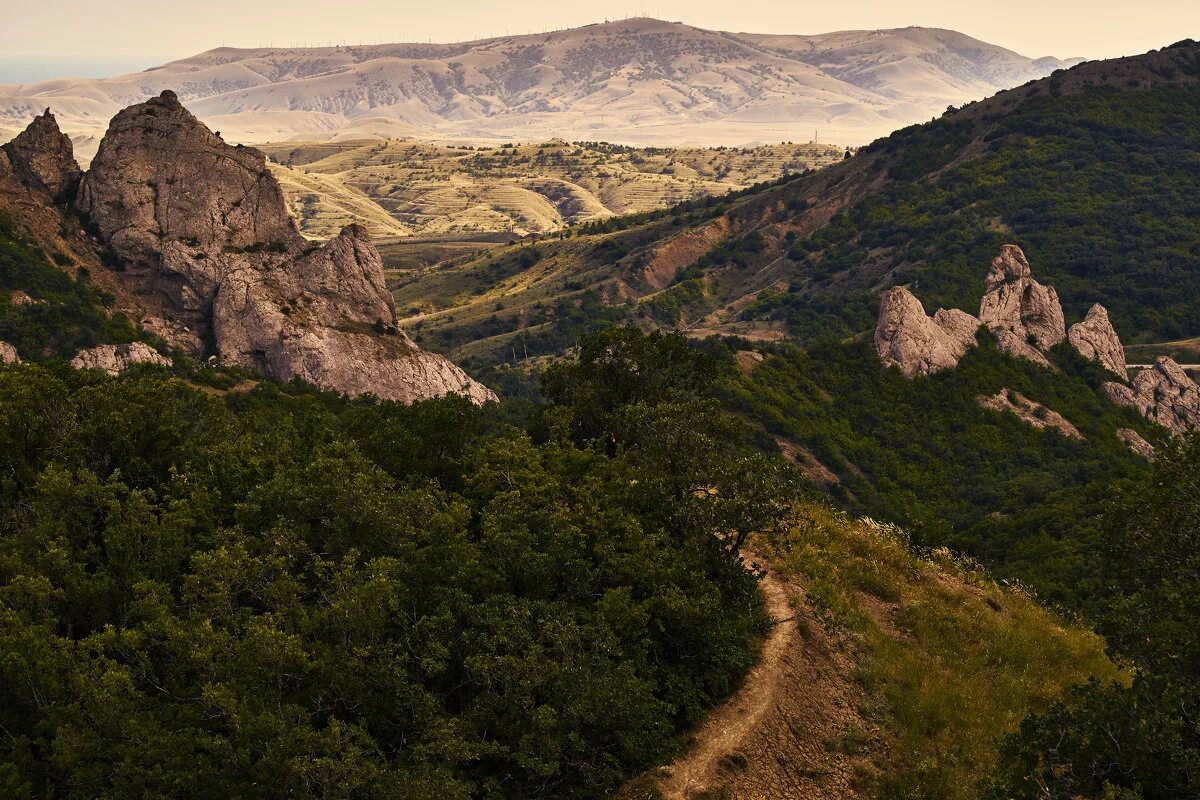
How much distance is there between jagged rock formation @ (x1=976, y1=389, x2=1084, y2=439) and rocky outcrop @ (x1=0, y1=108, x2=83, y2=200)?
350ft

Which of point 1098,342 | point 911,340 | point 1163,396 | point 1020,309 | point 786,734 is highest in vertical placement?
point 1020,309

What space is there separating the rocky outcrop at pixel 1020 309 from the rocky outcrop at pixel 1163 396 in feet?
34.1

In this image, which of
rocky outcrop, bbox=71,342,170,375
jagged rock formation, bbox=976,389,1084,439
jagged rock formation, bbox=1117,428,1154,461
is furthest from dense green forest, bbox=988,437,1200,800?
jagged rock formation, bbox=1117,428,1154,461

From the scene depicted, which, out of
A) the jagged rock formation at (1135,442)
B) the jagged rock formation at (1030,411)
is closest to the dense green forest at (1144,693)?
the jagged rock formation at (1030,411)

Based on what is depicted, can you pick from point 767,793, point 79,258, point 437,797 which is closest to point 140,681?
point 437,797

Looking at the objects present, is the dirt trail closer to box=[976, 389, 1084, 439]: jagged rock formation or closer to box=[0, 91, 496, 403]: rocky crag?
box=[0, 91, 496, 403]: rocky crag

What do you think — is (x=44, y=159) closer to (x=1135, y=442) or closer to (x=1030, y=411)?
(x=1030, y=411)

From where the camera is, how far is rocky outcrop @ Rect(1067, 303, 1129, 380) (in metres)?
129

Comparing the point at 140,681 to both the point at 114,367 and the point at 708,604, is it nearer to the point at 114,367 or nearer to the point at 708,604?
the point at 708,604

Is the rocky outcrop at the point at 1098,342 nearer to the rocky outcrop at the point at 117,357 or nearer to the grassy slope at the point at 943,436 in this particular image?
the grassy slope at the point at 943,436

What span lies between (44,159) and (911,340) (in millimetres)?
101252

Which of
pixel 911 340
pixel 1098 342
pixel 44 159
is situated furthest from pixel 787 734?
pixel 1098 342

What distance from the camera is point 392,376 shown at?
330ft

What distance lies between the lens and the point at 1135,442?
114 metres
